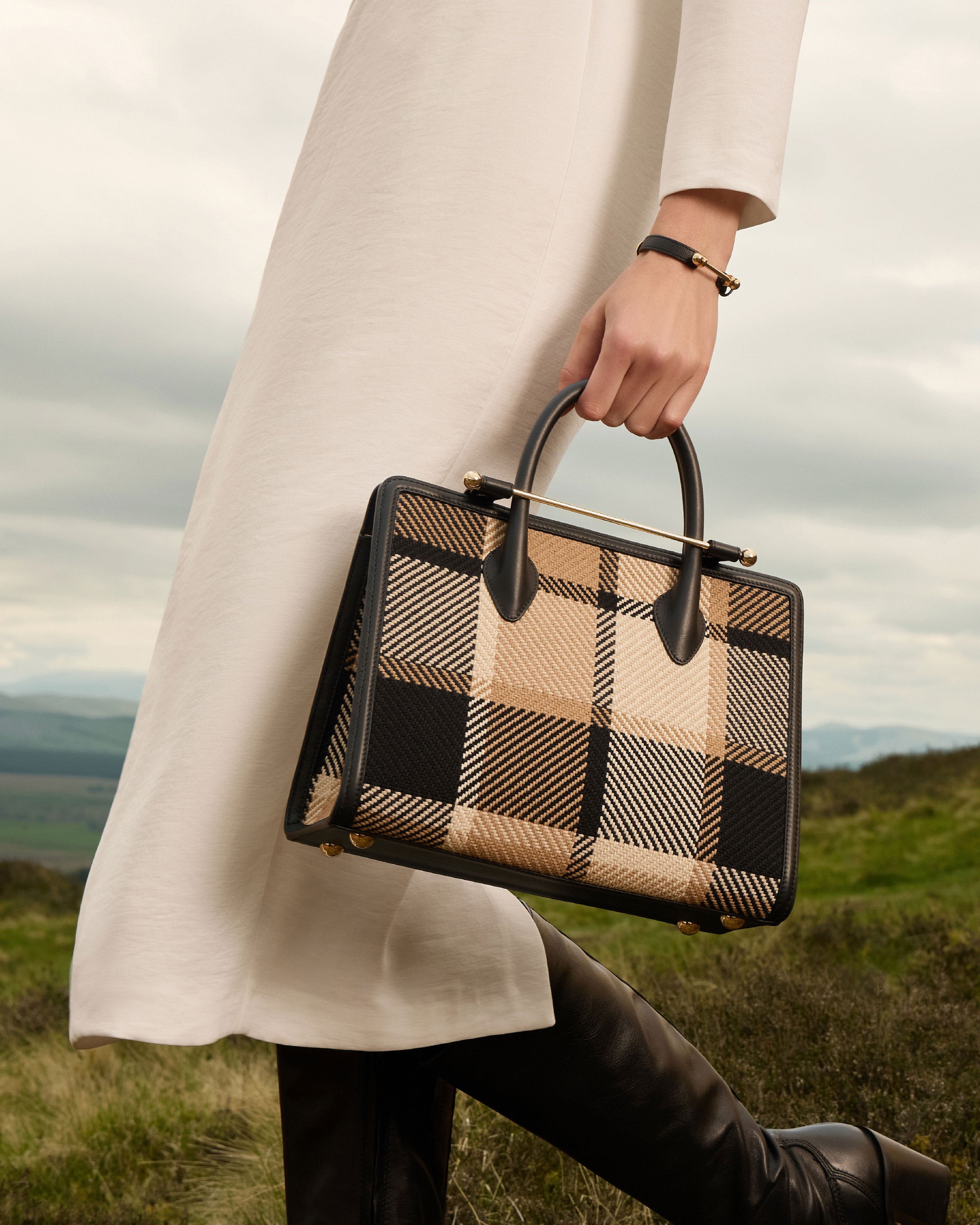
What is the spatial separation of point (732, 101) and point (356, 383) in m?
0.47

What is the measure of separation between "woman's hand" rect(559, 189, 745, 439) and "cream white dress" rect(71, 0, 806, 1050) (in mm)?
39

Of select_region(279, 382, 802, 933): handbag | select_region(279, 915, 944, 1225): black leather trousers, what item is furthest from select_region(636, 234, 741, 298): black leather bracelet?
select_region(279, 915, 944, 1225): black leather trousers

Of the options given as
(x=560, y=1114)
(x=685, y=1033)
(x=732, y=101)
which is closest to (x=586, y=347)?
(x=732, y=101)

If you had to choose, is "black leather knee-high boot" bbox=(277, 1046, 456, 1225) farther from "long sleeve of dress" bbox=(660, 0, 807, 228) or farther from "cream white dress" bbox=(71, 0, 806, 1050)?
"long sleeve of dress" bbox=(660, 0, 807, 228)

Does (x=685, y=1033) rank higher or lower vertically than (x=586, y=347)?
lower

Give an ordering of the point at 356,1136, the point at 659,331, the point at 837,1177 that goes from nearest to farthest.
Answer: the point at 659,331 → the point at 356,1136 → the point at 837,1177

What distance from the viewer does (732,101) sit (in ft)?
3.43

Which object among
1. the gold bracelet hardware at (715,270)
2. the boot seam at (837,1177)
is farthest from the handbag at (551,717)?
the boot seam at (837,1177)

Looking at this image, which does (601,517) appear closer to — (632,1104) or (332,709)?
(332,709)

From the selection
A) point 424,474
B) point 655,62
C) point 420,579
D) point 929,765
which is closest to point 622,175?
point 655,62

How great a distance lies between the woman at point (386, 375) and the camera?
1040mm

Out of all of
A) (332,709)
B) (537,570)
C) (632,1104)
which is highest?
(537,570)

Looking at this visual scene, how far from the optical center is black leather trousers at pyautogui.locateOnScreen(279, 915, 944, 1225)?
1244 millimetres

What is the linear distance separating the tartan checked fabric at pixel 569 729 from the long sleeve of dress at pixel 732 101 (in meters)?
0.39
